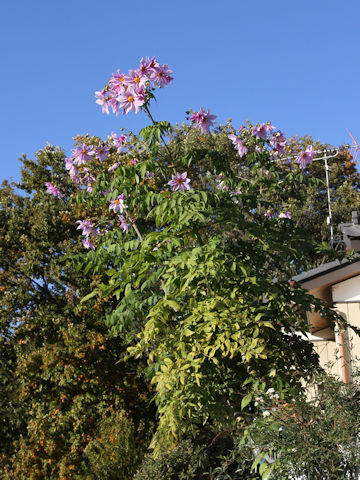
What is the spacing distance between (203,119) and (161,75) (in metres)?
0.82

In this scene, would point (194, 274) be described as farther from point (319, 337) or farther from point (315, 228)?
point (315, 228)

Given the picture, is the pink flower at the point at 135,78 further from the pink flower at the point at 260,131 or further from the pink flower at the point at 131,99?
the pink flower at the point at 260,131

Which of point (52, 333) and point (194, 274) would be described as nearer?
point (194, 274)

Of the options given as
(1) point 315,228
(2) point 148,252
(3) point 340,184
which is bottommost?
(2) point 148,252

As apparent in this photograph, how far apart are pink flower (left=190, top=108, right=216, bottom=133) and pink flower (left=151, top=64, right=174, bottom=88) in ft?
2.18

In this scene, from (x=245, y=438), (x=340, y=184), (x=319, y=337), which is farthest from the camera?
(x=340, y=184)

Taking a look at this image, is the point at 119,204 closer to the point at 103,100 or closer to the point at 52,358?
the point at 103,100

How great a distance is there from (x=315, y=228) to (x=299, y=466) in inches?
830

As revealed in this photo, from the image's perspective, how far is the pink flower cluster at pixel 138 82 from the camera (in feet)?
18.2

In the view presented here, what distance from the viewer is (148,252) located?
223 inches

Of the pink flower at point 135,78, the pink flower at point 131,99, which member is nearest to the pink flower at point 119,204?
the pink flower at point 131,99

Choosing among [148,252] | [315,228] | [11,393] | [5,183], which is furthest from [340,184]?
[148,252]

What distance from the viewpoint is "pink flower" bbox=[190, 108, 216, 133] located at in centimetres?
619

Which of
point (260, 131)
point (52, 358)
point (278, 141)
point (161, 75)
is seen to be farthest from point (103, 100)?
point (52, 358)
